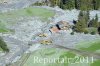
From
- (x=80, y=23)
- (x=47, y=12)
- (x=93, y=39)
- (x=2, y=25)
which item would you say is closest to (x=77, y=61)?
(x=93, y=39)

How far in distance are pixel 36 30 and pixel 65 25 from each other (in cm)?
909

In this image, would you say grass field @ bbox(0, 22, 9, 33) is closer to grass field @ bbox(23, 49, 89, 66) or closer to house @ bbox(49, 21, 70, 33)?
house @ bbox(49, 21, 70, 33)

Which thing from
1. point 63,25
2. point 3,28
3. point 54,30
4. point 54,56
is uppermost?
point 63,25

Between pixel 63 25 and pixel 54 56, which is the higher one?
pixel 63 25

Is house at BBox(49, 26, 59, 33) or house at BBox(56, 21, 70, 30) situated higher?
house at BBox(56, 21, 70, 30)

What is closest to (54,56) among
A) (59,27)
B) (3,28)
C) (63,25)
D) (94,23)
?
(59,27)

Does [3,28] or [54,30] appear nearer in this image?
[54,30]

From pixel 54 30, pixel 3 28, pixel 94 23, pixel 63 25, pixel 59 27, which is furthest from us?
pixel 94 23

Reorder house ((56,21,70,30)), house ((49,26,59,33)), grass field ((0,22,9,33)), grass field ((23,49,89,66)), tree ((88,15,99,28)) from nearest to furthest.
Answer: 1. grass field ((23,49,89,66))
2. house ((49,26,59,33))
3. grass field ((0,22,9,33))
4. house ((56,21,70,30))
5. tree ((88,15,99,28))

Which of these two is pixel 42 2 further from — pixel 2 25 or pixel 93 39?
pixel 93 39

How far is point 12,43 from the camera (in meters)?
104

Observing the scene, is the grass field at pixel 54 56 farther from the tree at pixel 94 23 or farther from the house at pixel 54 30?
the tree at pixel 94 23

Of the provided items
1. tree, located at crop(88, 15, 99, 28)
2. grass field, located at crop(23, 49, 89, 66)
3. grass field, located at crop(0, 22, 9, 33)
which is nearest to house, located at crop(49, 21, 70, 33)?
tree, located at crop(88, 15, 99, 28)

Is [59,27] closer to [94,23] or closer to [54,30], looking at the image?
[54,30]
